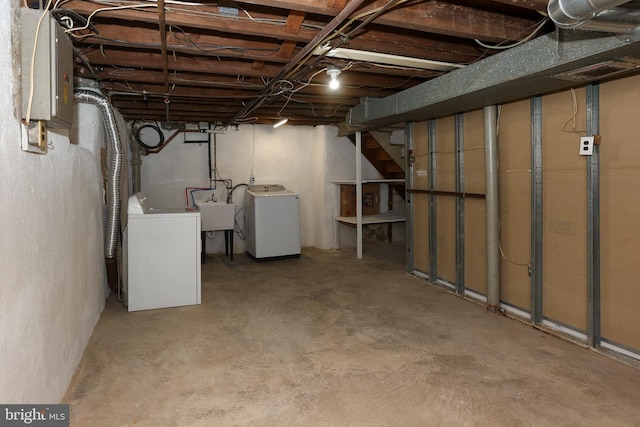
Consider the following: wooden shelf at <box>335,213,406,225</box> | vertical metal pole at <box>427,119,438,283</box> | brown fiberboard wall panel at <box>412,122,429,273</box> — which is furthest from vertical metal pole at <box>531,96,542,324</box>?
wooden shelf at <box>335,213,406,225</box>

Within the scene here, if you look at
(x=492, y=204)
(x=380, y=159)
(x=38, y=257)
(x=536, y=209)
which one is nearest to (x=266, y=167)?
(x=380, y=159)

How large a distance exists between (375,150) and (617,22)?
4.42 m

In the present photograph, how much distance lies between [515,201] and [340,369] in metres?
1.95

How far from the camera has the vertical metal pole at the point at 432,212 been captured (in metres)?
4.10

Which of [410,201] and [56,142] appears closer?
[56,142]

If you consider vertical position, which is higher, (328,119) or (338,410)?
(328,119)

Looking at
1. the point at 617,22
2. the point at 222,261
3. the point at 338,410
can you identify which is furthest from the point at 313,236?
the point at 617,22

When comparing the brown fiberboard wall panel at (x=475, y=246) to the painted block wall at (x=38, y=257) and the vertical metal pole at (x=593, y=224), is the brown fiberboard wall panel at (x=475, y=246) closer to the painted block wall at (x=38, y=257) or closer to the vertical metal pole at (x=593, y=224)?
the vertical metal pole at (x=593, y=224)

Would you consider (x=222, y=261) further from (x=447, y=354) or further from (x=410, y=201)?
(x=447, y=354)

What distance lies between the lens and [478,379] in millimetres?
2221

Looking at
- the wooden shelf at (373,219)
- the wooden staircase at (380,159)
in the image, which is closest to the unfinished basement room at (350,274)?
the wooden shelf at (373,219)

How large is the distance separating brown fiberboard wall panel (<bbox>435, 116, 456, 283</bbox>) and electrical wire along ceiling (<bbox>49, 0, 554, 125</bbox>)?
0.63 m

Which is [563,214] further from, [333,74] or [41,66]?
[41,66]

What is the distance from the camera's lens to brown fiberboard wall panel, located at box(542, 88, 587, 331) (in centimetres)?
265
